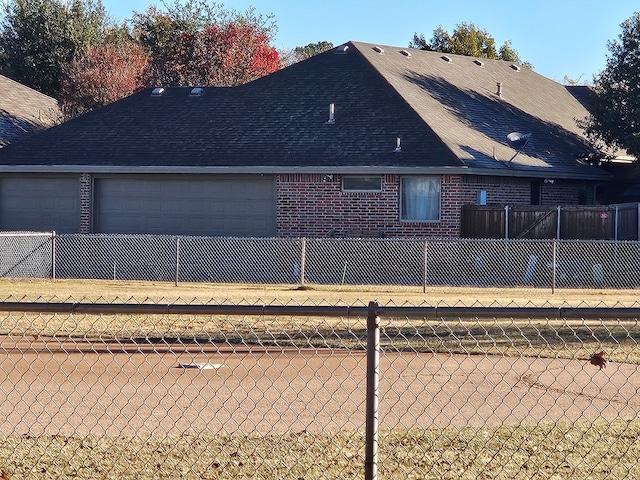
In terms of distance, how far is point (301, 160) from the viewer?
26.8 meters

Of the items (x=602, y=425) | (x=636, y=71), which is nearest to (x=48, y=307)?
(x=602, y=425)

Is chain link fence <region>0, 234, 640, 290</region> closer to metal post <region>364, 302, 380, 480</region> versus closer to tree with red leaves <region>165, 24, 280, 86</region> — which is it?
metal post <region>364, 302, 380, 480</region>

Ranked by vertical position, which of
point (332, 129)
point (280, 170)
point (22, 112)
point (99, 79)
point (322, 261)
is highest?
point (99, 79)

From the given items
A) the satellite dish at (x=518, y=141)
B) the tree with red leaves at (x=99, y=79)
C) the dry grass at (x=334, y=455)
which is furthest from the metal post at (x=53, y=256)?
the tree with red leaves at (x=99, y=79)

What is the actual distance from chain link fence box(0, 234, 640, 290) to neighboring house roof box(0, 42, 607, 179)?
220 centimetres

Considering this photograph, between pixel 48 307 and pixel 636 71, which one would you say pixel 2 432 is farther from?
pixel 636 71

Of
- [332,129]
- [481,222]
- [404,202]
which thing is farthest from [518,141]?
[332,129]

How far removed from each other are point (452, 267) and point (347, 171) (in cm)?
344

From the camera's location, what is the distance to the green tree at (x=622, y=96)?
30.1 meters

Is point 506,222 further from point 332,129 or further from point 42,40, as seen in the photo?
point 42,40

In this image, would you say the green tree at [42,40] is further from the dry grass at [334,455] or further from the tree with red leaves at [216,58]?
the dry grass at [334,455]

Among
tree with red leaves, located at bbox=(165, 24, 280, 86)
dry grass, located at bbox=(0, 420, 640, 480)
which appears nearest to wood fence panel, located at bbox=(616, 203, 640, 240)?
dry grass, located at bbox=(0, 420, 640, 480)

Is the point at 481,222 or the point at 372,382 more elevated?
the point at 481,222

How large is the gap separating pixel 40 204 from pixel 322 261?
8468 mm
